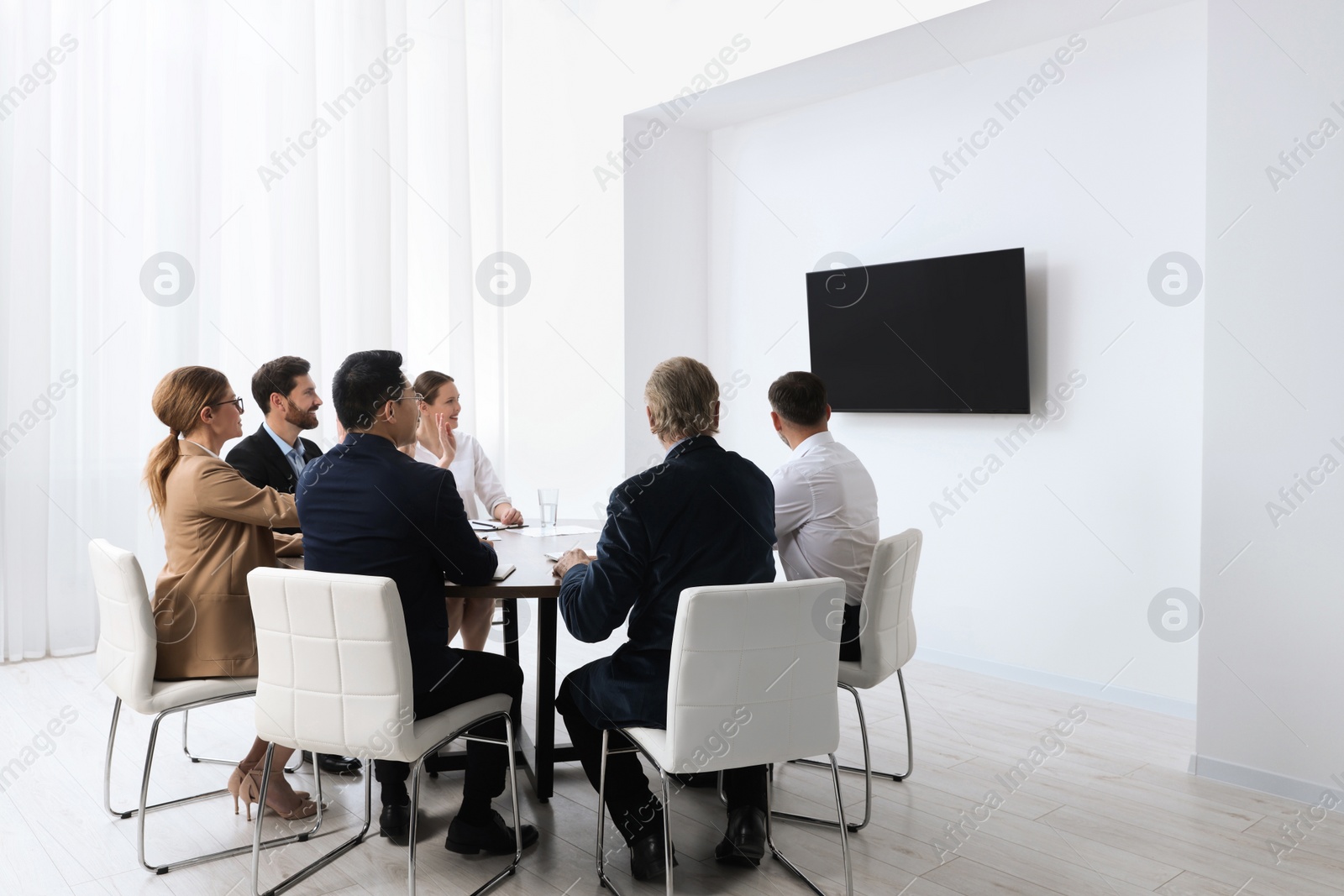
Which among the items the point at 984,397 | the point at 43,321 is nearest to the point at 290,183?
the point at 43,321

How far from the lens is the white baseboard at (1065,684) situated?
3.86m

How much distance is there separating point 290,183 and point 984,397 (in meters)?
3.66

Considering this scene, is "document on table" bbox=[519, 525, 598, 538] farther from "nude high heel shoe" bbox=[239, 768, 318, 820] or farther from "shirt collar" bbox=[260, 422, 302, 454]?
"nude high heel shoe" bbox=[239, 768, 318, 820]

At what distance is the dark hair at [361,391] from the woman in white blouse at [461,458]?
1077mm

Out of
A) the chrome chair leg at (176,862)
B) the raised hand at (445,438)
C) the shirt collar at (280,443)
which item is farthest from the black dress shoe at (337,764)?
the raised hand at (445,438)

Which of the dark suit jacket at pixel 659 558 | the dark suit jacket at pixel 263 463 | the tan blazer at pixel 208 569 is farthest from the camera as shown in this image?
the dark suit jacket at pixel 263 463

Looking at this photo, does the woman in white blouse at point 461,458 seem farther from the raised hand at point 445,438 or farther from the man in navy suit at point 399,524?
the man in navy suit at point 399,524

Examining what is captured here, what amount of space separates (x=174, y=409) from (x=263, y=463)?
0.57 meters

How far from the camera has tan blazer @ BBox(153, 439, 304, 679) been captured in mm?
2604

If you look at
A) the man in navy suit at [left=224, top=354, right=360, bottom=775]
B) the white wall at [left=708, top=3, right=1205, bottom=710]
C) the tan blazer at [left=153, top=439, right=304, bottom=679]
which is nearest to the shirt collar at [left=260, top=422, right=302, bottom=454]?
the man in navy suit at [left=224, top=354, right=360, bottom=775]

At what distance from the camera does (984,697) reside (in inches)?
160

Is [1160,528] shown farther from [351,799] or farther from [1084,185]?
[351,799]

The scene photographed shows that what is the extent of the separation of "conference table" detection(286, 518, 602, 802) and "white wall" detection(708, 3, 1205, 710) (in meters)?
2.03

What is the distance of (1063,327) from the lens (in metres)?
4.16
